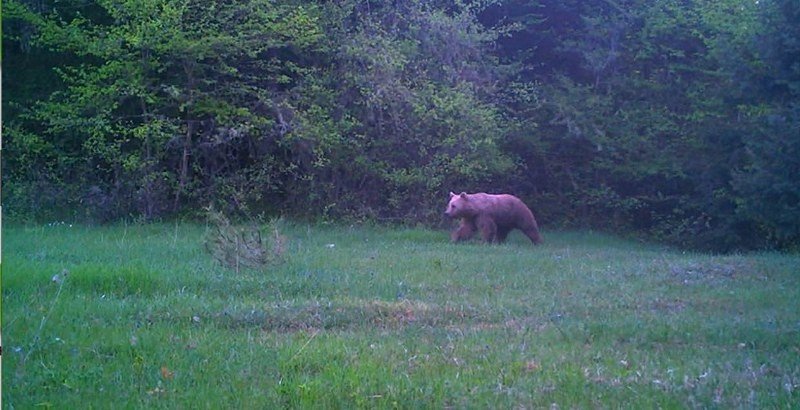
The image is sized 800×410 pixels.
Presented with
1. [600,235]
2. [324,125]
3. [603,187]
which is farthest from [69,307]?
[603,187]

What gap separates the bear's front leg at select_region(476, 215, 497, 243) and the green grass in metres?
6.70

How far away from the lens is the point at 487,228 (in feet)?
78.3

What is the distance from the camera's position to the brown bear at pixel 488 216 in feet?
78.7

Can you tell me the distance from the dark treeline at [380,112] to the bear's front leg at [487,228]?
4.58 meters

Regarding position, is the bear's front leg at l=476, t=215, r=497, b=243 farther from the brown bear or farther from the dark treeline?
the dark treeline

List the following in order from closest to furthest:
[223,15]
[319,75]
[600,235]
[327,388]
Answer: [327,388], [223,15], [319,75], [600,235]

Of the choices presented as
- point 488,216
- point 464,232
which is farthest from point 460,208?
point 488,216

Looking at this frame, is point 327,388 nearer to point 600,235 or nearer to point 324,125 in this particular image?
point 324,125

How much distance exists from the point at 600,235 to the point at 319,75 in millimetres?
10321

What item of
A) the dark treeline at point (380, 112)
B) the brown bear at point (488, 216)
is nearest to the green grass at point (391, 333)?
the brown bear at point (488, 216)

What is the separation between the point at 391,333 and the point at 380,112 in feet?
63.5

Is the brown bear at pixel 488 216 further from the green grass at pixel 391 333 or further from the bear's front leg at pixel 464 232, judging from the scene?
the green grass at pixel 391 333

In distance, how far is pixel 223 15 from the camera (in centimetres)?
2673

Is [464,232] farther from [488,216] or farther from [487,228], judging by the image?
[488,216]
